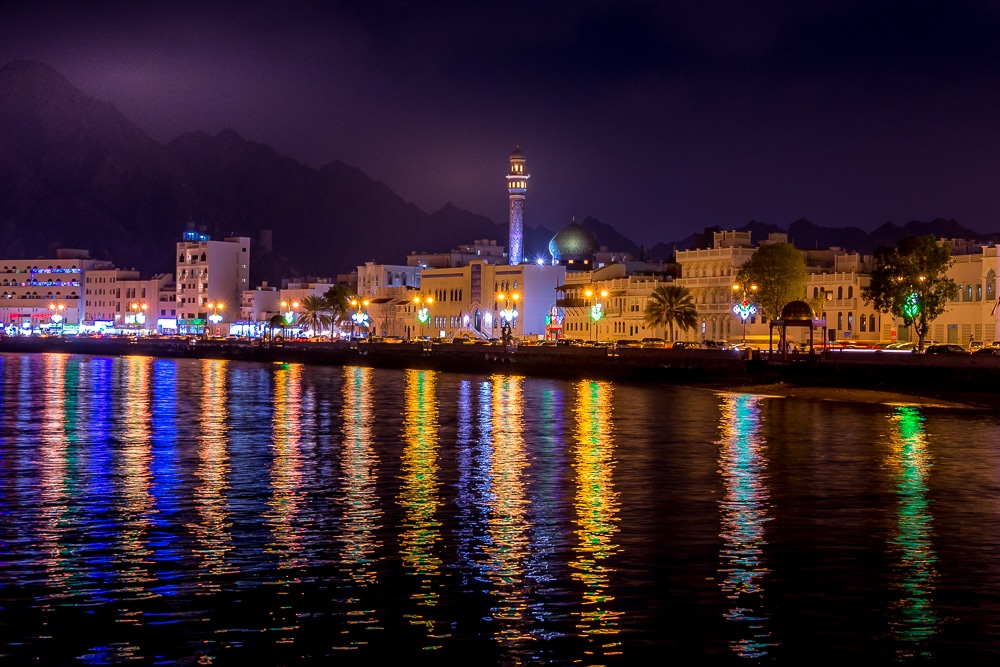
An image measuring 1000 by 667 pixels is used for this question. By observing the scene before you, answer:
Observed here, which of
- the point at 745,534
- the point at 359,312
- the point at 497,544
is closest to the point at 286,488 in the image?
the point at 497,544

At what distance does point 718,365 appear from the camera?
86.9m

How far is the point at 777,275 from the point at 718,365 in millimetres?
19950

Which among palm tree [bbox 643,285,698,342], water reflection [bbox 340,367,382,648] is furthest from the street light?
water reflection [bbox 340,367,382,648]

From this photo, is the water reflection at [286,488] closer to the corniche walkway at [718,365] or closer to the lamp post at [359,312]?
the corniche walkway at [718,365]

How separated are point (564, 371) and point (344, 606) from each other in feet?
266

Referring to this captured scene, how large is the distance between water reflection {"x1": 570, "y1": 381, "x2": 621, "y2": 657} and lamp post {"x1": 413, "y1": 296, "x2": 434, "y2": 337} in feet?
348

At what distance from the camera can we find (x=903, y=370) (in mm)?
71875

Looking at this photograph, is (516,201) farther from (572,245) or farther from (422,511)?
(422,511)

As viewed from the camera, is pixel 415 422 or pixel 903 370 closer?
pixel 415 422

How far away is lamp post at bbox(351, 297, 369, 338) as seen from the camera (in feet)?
551

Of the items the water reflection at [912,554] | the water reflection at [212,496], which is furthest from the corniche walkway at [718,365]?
the water reflection at [212,496]

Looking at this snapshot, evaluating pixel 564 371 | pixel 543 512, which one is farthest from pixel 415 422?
pixel 564 371

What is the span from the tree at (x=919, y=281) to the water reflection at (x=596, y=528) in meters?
46.5

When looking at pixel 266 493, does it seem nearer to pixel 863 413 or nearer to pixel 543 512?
pixel 543 512
